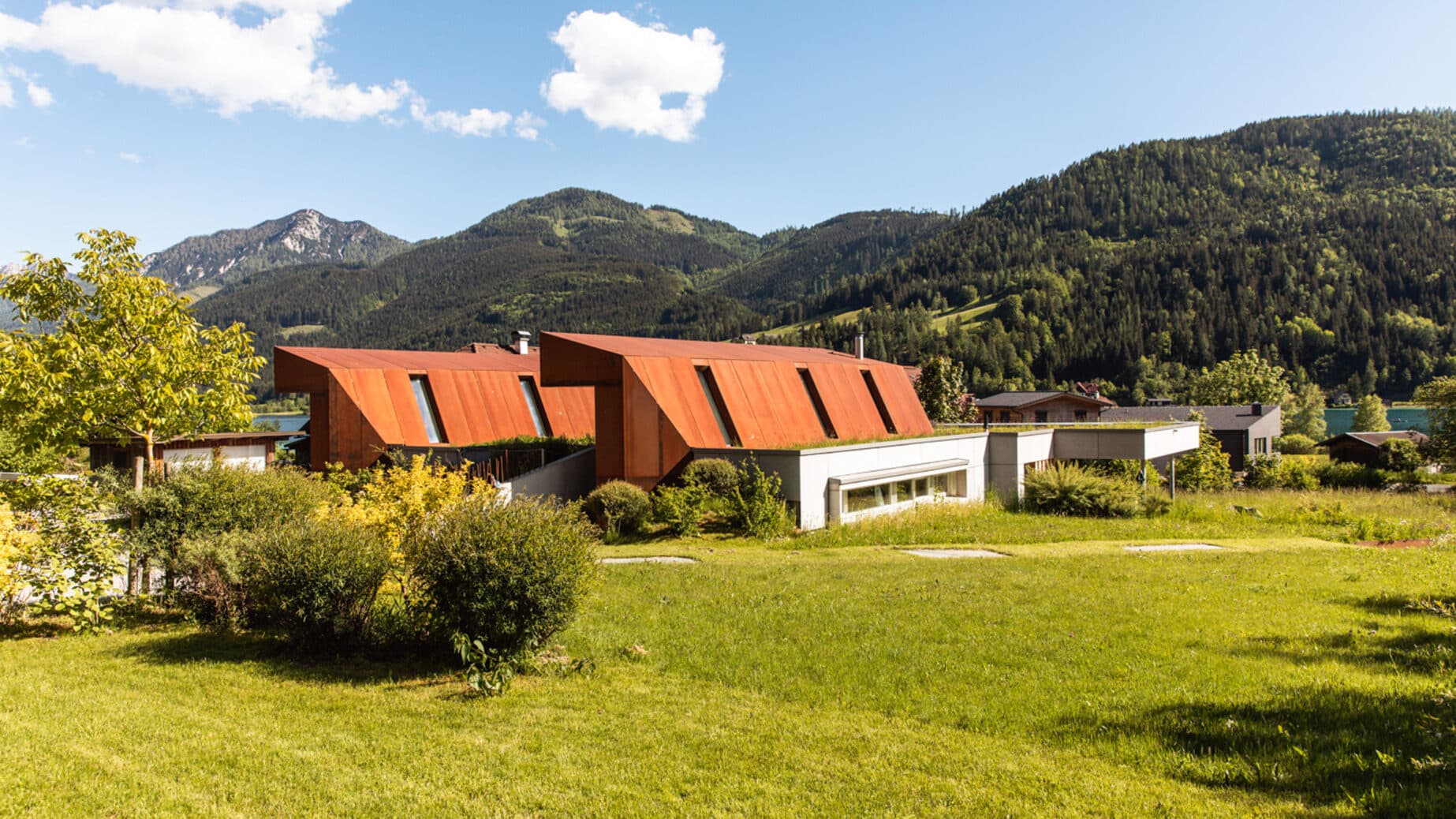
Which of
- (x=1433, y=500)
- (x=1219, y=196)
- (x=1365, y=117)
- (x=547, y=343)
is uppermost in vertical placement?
(x=1365, y=117)

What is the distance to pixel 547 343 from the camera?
20.8 meters

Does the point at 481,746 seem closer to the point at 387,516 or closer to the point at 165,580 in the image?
the point at 387,516

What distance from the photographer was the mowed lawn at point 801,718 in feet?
16.0

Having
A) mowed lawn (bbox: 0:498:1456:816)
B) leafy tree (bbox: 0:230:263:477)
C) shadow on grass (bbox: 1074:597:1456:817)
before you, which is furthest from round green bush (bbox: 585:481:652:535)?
shadow on grass (bbox: 1074:597:1456:817)

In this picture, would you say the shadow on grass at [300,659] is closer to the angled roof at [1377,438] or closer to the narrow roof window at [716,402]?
the narrow roof window at [716,402]

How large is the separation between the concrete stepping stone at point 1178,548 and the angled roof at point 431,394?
16371mm

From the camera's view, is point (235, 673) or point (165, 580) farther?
point (165, 580)

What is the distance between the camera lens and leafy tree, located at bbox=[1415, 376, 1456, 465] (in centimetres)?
2753

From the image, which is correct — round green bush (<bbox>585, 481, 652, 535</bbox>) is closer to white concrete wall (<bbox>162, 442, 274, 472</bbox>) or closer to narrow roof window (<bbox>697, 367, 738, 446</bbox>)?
narrow roof window (<bbox>697, 367, 738, 446</bbox>)

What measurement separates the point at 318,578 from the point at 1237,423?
5673 centimetres

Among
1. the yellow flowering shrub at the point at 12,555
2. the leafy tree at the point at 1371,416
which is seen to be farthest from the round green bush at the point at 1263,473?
the yellow flowering shrub at the point at 12,555

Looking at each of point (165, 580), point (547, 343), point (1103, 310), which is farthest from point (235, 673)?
point (1103, 310)

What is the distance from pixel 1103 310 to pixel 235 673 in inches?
4963

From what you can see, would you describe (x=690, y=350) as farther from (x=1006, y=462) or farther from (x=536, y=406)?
(x=1006, y=462)
